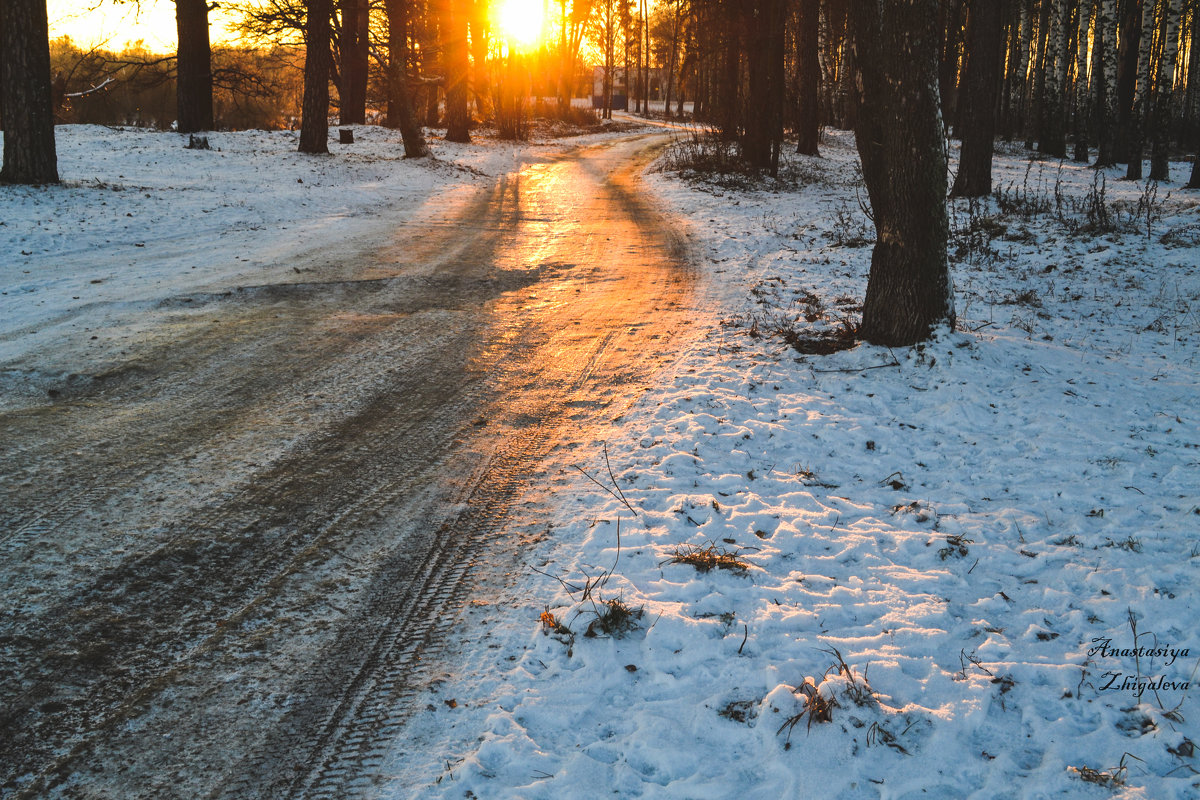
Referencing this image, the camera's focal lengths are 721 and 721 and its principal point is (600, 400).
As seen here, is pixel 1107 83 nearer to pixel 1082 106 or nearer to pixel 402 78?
pixel 1082 106

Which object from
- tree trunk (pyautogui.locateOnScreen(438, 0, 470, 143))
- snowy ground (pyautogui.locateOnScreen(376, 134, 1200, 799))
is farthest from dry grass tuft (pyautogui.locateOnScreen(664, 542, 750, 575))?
tree trunk (pyautogui.locateOnScreen(438, 0, 470, 143))

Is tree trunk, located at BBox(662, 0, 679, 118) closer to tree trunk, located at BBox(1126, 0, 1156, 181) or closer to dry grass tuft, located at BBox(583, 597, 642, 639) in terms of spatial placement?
tree trunk, located at BBox(1126, 0, 1156, 181)

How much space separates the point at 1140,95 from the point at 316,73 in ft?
69.4

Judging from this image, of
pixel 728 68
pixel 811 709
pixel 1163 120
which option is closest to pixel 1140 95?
pixel 1163 120

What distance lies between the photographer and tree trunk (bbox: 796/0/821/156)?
21.9m

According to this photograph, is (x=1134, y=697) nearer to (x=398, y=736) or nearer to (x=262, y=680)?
(x=398, y=736)

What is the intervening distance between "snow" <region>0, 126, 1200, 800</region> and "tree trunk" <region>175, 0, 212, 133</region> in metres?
12.3

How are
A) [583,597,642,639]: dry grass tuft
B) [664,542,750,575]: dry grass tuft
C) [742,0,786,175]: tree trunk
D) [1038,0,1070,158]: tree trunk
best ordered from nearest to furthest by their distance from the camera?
1. [583,597,642,639]: dry grass tuft
2. [664,542,750,575]: dry grass tuft
3. [742,0,786,175]: tree trunk
4. [1038,0,1070,158]: tree trunk

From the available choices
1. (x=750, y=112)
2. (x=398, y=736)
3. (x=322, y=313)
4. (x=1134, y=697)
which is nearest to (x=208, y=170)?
(x=322, y=313)

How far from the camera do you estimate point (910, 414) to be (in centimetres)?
560

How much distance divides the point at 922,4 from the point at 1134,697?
5.06m

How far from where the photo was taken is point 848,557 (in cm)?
387

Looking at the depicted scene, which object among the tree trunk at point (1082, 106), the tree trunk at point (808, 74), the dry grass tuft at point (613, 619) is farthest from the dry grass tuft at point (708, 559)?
the tree trunk at point (1082, 106)

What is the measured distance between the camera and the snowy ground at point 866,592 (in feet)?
8.48
